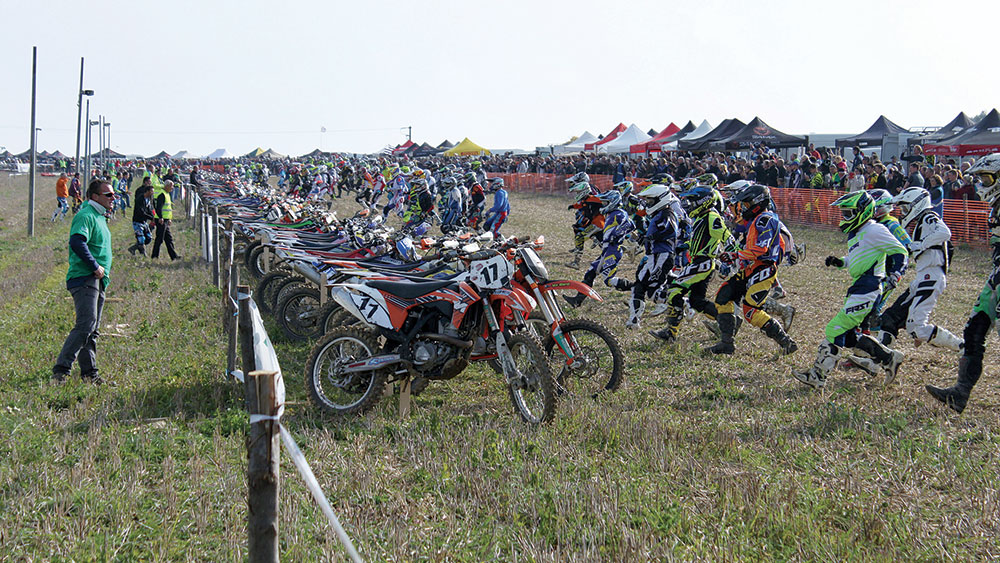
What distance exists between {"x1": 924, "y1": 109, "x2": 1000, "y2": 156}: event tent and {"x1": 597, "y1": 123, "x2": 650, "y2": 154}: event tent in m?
16.0

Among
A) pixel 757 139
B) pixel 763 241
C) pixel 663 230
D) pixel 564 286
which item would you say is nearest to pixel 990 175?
pixel 763 241

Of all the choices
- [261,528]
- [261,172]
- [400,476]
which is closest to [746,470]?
[400,476]

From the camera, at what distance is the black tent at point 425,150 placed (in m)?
62.2

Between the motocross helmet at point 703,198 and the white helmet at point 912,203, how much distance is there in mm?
1776

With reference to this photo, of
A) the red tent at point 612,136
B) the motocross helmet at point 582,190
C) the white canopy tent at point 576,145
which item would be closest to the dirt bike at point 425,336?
the motocross helmet at point 582,190

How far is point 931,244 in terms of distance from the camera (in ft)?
24.6

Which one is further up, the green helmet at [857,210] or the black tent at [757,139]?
the black tent at [757,139]

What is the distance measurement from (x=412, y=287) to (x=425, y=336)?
0.41 m

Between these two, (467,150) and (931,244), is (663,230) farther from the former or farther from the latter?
(467,150)

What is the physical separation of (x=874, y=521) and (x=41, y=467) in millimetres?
4639

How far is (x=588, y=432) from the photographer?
18.3 feet

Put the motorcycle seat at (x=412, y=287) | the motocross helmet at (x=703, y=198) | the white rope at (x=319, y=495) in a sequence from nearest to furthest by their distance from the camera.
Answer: the white rope at (x=319, y=495)
the motorcycle seat at (x=412, y=287)
the motocross helmet at (x=703, y=198)

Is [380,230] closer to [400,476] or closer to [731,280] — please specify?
[731,280]

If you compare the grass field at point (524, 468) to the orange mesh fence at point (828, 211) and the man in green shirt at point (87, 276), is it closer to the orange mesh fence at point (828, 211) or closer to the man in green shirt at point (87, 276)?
the man in green shirt at point (87, 276)
